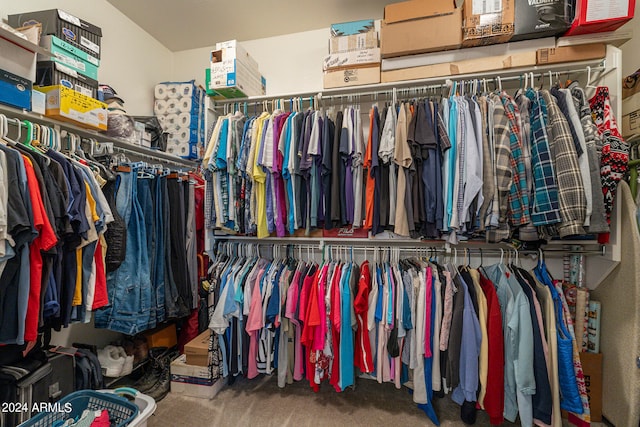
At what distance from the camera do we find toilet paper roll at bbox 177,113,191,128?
7.77 feet

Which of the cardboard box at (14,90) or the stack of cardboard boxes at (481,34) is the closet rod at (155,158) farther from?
the stack of cardboard boxes at (481,34)

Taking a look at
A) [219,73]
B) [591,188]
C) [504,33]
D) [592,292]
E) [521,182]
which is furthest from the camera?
[219,73]

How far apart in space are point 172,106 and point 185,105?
0.43ft

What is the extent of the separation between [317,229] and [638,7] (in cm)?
248

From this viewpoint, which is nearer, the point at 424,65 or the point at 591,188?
the point at 591,188

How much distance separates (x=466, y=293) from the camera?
61.0 inches

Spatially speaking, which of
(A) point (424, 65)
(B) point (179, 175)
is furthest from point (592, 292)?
(B) point (179, 175)

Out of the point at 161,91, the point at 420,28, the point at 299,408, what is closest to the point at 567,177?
the point at 420,28

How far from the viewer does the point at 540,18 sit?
1.55m

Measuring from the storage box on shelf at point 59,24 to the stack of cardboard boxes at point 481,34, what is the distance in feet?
6.18

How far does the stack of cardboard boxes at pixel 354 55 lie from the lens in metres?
1.85

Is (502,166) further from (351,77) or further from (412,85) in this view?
(351,77)

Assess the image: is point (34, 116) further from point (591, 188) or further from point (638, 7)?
point (638, 7)

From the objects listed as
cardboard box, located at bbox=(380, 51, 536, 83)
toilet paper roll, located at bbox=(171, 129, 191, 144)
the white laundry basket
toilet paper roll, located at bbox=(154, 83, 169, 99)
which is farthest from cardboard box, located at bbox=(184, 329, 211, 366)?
cardboard box, located at bbox=(380, 51, 536, 83)
